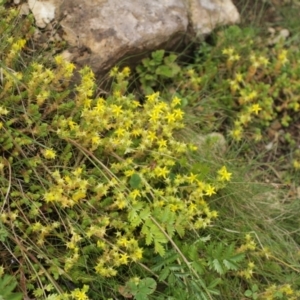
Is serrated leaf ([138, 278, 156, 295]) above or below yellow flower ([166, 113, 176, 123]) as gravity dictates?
below

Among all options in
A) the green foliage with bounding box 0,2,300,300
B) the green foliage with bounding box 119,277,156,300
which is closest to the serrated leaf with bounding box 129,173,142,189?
the green foliage with bounding box 0,2,300,300

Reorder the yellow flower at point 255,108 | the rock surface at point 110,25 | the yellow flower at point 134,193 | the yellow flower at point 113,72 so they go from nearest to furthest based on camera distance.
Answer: the yellow flower at point 134,193 → the yellow flower at point 113,72 → the rock surface at point 110,25 → the yellow flower at point 255,108

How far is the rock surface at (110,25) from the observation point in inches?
129

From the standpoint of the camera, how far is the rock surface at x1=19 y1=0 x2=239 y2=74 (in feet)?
10.7

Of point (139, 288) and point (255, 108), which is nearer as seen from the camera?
point (139, 288)

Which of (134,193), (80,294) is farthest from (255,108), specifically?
(80,294)

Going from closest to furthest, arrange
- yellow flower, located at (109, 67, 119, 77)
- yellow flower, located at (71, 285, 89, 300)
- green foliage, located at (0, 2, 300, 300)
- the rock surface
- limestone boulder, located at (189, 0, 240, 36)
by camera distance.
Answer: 1. yellow flower, located at (71, 285, 89, 300)
2. green foliage, located at (0, 2, 300, 300)
3. yellow flower, located at (109, 67, 119, 77)
4. the rock surface
5. limestone boulder, located at (189, 0, 240, 36)

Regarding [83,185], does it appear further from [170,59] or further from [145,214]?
[170,59]

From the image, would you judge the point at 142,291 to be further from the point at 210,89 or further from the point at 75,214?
the point at 210,89

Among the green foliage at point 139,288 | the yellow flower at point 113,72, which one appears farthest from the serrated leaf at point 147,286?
the yellow flower at point 113,72

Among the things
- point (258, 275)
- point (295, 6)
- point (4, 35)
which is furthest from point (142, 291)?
point (295, 6)

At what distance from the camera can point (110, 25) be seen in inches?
131

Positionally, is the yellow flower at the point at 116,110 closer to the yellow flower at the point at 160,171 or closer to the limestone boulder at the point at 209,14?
the yellow flower at the point at 160,171

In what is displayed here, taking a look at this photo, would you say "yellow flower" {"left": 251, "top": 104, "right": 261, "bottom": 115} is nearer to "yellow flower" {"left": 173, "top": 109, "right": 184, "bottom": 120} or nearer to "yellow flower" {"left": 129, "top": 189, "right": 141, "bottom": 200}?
"yellow flower" {"left": 173, "top": 109, "right": 184, "bottom": 120}
